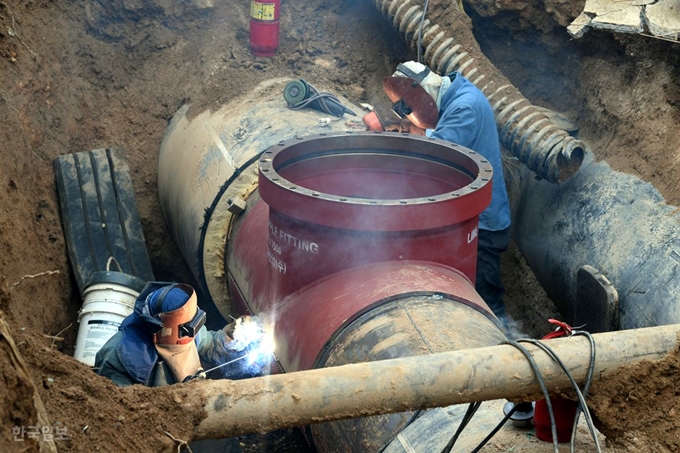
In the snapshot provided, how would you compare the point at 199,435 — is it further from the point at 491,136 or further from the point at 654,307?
the point at 491,136

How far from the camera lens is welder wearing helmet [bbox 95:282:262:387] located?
3.83 m

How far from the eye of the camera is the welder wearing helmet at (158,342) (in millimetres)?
3826

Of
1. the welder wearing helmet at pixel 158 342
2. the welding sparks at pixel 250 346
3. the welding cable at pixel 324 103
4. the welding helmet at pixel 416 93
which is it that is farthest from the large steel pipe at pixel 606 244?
the welder wearing helmet at pixel 158 342

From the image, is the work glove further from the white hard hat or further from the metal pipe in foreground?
the white hard hat

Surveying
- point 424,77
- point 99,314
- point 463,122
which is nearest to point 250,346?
point 99,314

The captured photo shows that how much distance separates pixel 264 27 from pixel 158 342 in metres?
3.35

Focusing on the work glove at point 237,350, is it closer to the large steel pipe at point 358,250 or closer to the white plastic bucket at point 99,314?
the large steel pipe at point 358,250

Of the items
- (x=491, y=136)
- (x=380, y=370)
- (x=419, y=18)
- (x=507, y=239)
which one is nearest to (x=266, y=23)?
(x=419, y=18)

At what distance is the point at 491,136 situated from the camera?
5.27 m

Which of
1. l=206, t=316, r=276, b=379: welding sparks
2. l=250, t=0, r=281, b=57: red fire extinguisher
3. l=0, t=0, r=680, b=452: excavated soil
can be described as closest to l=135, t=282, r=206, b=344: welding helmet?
l=206, t=316, r=276, b=379: welding sparks

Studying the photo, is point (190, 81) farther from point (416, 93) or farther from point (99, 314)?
point (99, 314)

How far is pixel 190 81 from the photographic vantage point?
6410 millimetres

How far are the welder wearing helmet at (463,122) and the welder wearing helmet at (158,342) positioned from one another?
197cm

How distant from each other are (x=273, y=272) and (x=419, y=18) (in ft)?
10.1
